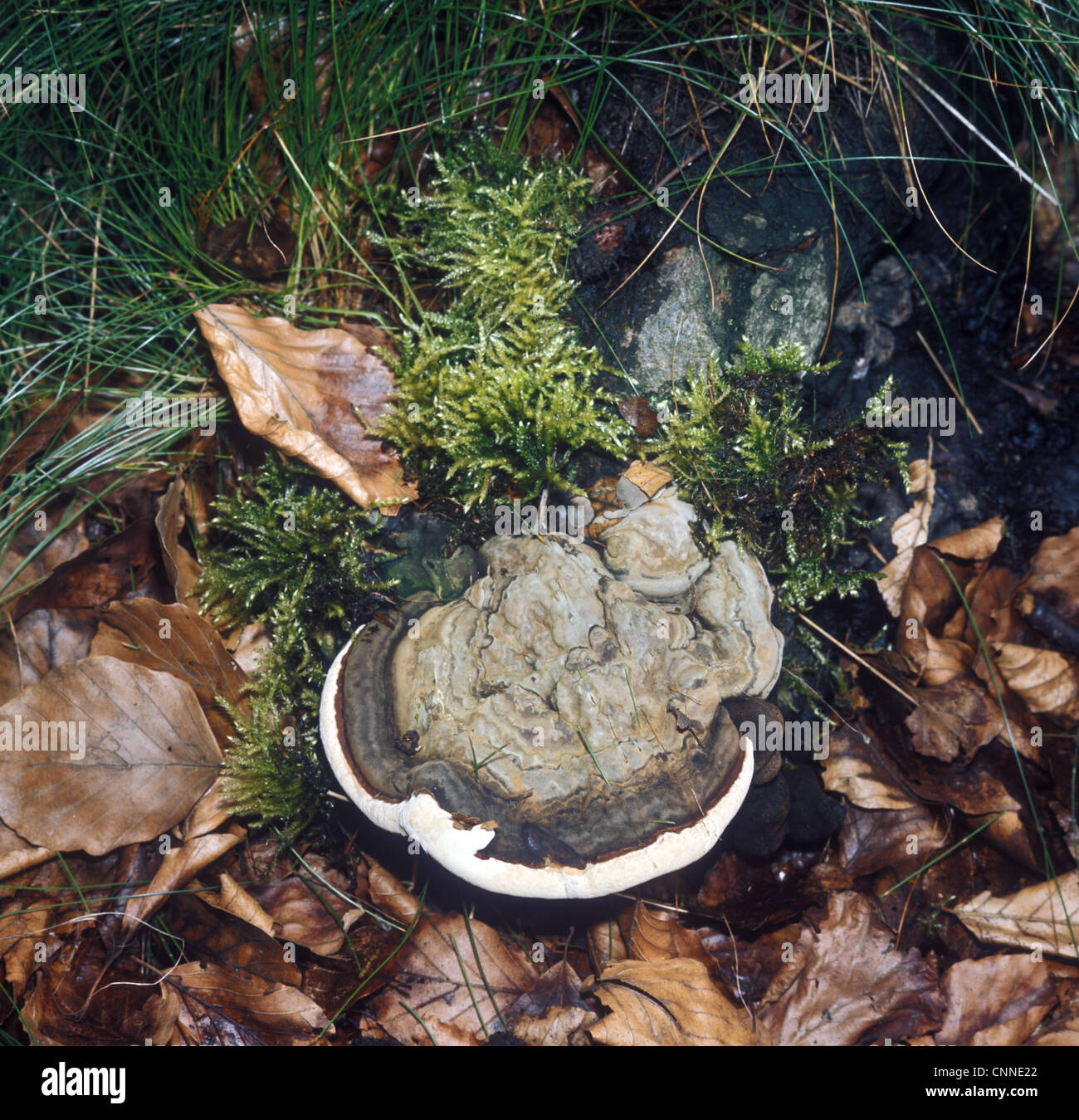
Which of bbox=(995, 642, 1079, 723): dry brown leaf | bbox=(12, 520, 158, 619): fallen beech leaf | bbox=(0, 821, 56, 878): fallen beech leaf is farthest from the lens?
bbox=(12, 520, 158, 619): fallen beech leaf

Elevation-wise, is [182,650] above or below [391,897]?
above

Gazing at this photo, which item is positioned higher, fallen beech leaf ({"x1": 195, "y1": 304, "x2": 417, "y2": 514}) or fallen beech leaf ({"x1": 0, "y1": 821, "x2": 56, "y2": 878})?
fallen beech leaf ({"x1": 195, "y1": 304, "x2": 417, "y2": 514})

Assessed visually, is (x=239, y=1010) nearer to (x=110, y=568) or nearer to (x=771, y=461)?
(x=110, y=568)

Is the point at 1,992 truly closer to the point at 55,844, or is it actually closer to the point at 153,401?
the point at 55,844

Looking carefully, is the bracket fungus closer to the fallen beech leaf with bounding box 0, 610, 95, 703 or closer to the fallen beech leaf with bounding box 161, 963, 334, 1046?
the fallen beech leaf with bounding box 161, 963, 334, 1046

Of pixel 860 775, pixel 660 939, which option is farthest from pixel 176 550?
pixel 860 775

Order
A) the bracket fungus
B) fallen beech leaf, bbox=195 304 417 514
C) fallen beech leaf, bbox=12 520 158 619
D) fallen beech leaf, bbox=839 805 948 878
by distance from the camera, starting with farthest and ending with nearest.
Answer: fallen beech leaf, bbox=12 520 158 619 < fallen beech leaf, bbox=839 805 948 878 < fallen beech leaf, bbox=195 304 417 514 < the bracket fungus

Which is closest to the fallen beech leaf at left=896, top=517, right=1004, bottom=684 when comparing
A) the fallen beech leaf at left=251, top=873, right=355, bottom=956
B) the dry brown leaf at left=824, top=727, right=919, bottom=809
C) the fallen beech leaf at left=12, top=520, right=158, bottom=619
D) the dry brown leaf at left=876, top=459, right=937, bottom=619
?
the dry brown leaf at left=876, top=459, right=937, bottom=619

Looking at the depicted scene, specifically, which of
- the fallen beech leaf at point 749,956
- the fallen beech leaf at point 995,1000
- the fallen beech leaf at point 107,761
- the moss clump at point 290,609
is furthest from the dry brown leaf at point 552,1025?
the fallen beech leaf at point 107,761
